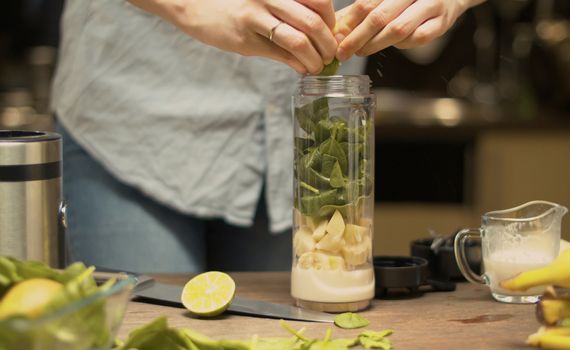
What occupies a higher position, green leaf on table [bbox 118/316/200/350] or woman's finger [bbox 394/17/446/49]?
woman's finger [bbox 394/17/446/49]

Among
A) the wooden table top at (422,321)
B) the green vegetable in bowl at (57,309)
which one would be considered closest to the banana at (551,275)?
the wooden table top at (422,321)

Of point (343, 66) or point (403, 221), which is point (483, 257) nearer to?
point (343, 66)

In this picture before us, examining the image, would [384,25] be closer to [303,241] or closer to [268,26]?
[268,26]

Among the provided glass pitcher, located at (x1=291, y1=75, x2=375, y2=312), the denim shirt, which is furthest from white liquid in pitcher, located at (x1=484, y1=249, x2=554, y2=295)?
the denim shirt

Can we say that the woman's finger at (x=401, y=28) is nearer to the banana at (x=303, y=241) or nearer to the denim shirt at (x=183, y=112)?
the banana at (x=303, y=241)

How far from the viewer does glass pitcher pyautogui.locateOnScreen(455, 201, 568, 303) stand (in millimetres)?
1140

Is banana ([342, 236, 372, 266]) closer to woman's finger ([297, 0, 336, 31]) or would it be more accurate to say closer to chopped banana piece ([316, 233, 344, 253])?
chopped banana piece ([316, 233, 344, 253])

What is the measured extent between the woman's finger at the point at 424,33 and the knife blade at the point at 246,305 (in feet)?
1.21

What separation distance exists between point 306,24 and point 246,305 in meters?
0.34

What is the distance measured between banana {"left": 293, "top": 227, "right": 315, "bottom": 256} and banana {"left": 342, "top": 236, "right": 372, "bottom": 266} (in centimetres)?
4

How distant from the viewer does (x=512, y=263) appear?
1134 millimetres

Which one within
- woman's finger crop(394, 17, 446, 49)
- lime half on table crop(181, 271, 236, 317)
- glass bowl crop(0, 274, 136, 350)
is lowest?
lime half on table crop(181, 271, 236, 317)

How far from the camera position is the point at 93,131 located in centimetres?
151

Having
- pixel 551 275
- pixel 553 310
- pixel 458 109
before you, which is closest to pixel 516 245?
Answer: pixel 551 275
